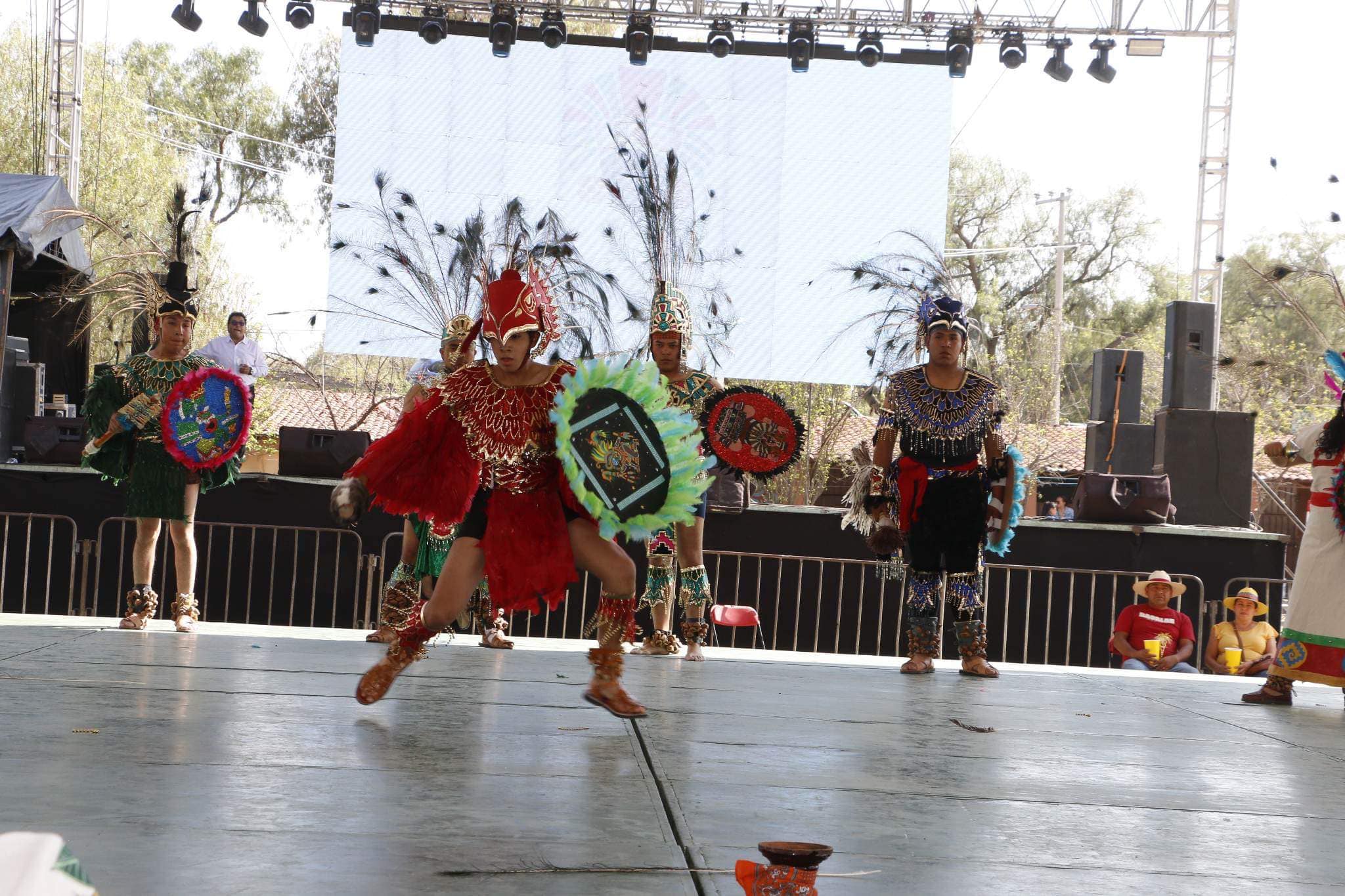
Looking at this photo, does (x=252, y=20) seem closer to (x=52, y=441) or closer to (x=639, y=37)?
(x=639, y=37)

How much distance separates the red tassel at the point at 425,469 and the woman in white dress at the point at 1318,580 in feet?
11.4

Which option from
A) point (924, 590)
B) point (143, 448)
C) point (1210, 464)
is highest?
point (1210, 464)

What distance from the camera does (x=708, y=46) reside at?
51.0 feet

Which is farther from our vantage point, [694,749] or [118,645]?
[118,645]

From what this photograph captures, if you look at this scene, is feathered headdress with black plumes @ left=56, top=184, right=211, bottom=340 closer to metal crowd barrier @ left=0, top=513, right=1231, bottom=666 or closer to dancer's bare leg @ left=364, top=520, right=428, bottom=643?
dancer's bare leg @ left=364, top=520, right=428, bottom=643

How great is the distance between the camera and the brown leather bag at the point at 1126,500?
10.3 metres

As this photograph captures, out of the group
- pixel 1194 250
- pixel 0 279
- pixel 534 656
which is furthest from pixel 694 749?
pixel 1194 250

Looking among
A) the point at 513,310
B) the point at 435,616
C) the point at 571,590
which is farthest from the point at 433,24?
the point at 435,616

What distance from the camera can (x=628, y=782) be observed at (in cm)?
340

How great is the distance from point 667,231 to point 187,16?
19.1 ft

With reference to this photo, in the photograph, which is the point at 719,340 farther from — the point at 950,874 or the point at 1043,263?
the point at 1043,263

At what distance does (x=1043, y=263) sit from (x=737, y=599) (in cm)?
3083

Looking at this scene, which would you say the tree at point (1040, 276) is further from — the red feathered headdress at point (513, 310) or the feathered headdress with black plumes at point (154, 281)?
the red feathered headdress at point (513, 310)

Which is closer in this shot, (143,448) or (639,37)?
(143,448)
